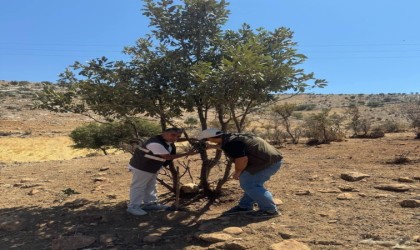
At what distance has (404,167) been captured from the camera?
26.9 feet

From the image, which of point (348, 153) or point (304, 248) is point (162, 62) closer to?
point (304, 248)

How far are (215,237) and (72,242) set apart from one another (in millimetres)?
1682

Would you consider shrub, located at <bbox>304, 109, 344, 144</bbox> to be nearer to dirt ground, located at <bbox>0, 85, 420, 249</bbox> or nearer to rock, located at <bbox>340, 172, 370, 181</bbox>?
dirt ground, located at <bbox>0, 85, 420, 249</bbox>

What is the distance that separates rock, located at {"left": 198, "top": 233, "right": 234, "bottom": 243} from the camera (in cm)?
464

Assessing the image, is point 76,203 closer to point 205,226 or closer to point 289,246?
point 205,226

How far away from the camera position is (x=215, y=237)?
15.4ft

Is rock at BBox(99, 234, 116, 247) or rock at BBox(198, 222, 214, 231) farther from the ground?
rock at BBox(198, 222, 214, 231)

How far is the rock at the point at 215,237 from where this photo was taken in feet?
15.2

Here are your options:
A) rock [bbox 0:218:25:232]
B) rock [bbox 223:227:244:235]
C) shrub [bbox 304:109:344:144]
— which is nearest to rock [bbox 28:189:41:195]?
rock [bbox 0:218:25:232]

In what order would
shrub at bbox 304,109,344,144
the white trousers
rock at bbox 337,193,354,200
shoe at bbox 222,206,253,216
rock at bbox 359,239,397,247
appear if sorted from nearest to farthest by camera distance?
rock at bbox 359,239,397,247 → shoe at bbox 222,206,253,216 → the white trousers → rock at bbox 337,193,354,200 → shrub at bbox 304,109,344,144

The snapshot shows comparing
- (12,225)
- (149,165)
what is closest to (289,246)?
(149,165)

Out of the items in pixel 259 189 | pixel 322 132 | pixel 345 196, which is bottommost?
pixel 345 196

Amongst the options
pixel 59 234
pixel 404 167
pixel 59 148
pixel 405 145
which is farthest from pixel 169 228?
pixel 59 148

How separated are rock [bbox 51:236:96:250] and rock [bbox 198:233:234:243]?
4.41ft
